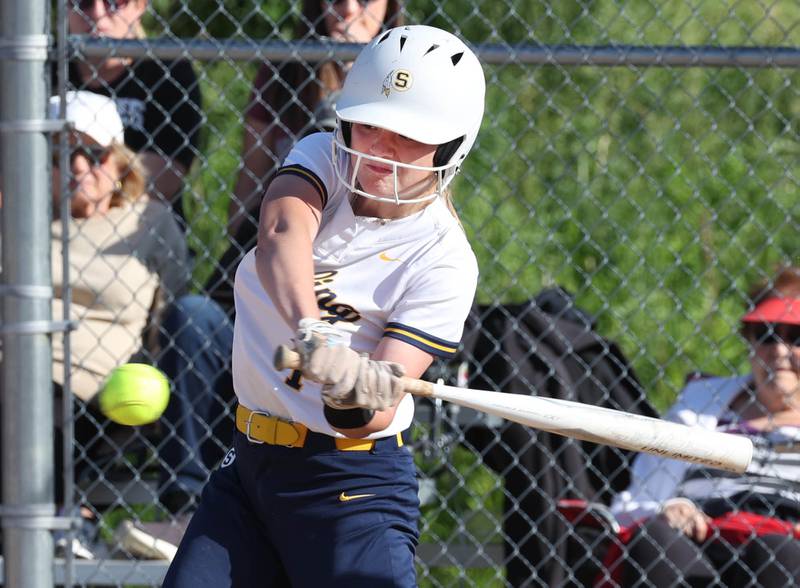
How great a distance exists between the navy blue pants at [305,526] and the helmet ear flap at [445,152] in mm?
598

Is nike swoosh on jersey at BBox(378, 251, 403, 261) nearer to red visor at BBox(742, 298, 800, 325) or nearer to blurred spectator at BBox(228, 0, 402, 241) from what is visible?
blurred spectator at BBox(228, 0, 402, 241)

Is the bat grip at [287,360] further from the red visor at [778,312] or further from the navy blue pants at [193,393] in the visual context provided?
the red visor at [778,312]

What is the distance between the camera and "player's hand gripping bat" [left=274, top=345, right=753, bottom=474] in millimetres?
2316

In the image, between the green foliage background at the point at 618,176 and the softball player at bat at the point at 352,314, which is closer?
the softball player at bat at the point at 352,314

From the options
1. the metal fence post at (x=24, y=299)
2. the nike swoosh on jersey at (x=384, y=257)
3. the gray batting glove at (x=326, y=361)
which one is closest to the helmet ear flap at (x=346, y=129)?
the nike swoosh on jersey at (x=384, y=257)

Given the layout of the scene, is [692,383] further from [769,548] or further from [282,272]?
[282,272]

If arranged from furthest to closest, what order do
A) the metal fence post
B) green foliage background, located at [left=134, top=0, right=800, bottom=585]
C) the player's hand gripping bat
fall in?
green foliage background, located at [left=134, top=0, right=800, bottom=585] < the metal fence post < the player's hand gripping bat

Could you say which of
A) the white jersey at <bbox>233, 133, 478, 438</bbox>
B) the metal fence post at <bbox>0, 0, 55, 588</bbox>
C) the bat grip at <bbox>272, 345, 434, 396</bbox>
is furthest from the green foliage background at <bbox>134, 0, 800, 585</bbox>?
the bat grip at <bbox>272, 345, 434, 396</bbox>

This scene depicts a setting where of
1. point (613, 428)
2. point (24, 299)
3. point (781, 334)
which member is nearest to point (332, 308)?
point (613, 428)

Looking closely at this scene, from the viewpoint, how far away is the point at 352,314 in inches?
97.8

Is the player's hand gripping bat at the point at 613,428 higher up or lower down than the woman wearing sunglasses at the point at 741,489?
higher up

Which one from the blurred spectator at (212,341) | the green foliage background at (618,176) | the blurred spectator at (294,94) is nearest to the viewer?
the blurred spectator at (212,341)

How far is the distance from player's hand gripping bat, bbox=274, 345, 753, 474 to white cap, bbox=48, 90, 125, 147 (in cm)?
202

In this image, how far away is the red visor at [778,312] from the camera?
3.92m
